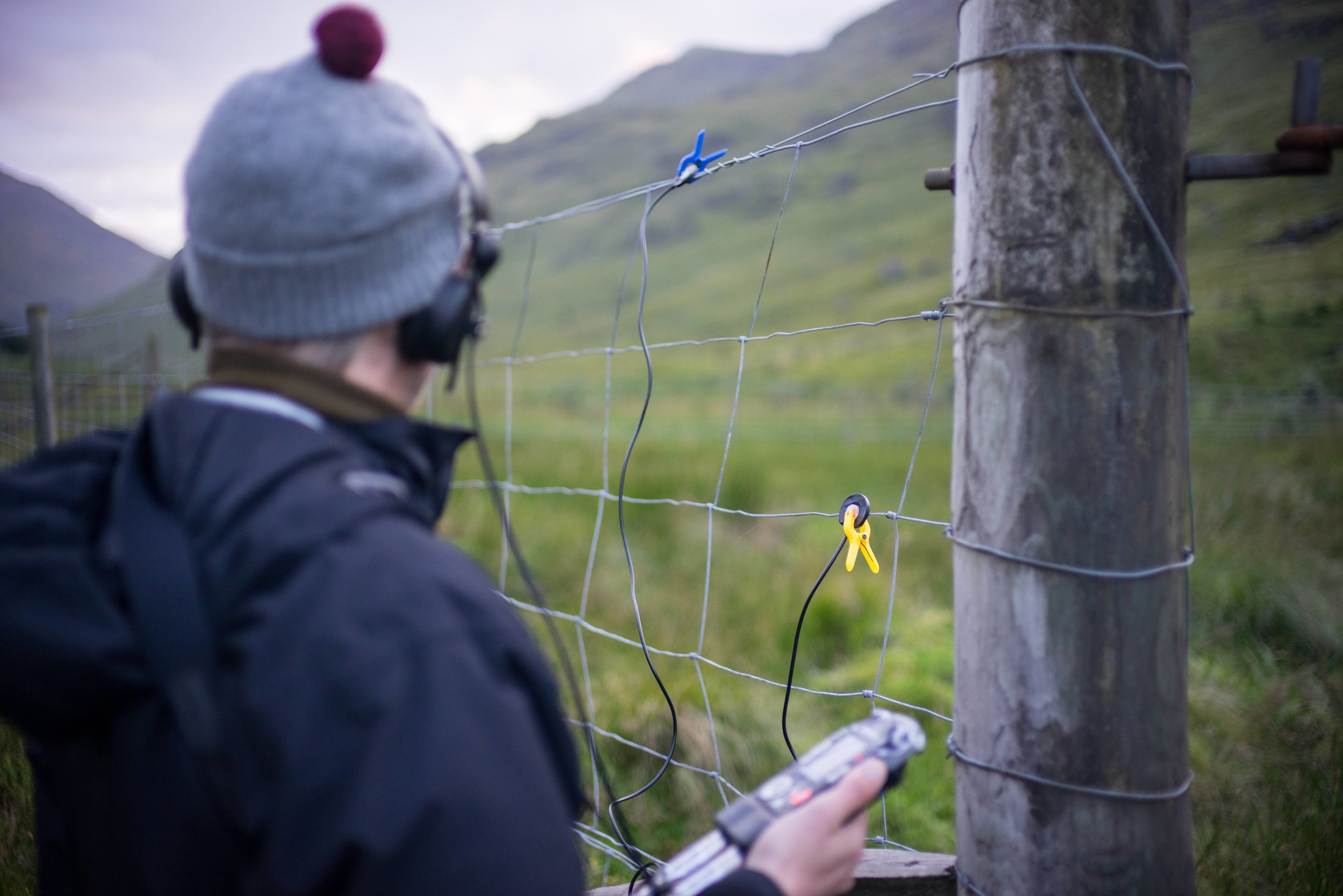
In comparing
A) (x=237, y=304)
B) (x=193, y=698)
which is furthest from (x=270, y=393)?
(x=193, y=698)

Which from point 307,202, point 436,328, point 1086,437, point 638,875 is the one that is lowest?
point 638,875

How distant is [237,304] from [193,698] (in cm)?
42

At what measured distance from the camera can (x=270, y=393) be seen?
0.85 metres

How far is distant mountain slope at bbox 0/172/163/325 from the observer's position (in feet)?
18.1

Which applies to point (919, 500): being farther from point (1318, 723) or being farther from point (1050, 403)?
point (1050, 403)

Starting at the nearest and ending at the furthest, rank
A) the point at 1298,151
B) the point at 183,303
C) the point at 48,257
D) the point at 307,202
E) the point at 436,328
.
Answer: the point at 307,202 → the point at 436,328 → the point at 1298,151 → the point at 183,303 → the point at 48,257

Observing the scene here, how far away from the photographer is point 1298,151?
1.06 meters

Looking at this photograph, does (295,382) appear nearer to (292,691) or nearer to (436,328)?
(436,328)

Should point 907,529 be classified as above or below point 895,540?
below

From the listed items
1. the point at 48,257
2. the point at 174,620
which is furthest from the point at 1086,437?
the point at 48,257

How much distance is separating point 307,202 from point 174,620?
0.44 metres

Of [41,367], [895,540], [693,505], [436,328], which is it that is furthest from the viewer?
[41,367]

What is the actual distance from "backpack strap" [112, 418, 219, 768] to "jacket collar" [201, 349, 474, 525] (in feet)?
0.59

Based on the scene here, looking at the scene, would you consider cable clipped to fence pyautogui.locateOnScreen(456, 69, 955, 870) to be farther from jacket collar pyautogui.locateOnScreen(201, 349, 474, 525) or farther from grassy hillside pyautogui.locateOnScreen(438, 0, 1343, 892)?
jacket collar pyautogui.locateOnScreen(201, 349, 474, 525)
